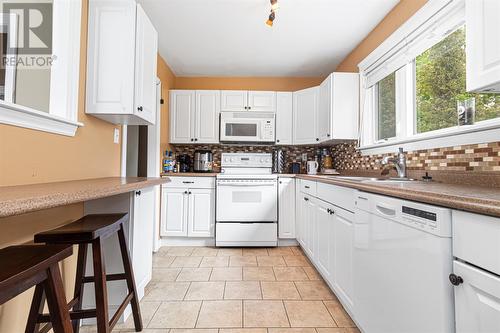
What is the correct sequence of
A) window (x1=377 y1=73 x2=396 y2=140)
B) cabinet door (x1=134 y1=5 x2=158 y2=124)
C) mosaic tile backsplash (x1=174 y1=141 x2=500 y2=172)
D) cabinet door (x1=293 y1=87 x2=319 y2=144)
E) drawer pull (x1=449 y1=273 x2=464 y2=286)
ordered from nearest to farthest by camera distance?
drawer pull (x1=449 y1=273 x2=464 y2=286) < mosaic tile backsplash (x1=174 y1=141 x2=500 y2=172) < cabinet door (x1=134 y1=5 x2=158 y2=124) < window (x1=377 y1=73 x2=396 y2=140) < cabinet door (x1=293 y1=87 x2=319 y2=144)

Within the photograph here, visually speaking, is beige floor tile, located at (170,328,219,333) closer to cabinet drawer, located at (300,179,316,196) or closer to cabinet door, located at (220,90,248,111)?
cabinet drawer, located at (300,179,316,196)

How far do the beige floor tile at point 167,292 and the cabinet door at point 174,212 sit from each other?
38.8 inches

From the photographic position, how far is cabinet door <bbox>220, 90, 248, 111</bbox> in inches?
137

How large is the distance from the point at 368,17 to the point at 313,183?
5.42 ft

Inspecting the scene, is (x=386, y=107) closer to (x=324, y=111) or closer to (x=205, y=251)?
(x=324, y=111)

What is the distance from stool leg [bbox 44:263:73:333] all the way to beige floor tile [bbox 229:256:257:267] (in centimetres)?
183

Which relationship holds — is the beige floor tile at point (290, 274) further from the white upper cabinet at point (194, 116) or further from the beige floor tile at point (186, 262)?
the white upper cabinet at point (194, 116)

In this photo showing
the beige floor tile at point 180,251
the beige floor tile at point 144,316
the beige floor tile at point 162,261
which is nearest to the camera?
the beige floor tile at point 144,316

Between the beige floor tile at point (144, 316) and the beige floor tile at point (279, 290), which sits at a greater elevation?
the beige floor tile at point (279, 290)

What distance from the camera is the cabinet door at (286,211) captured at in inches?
121

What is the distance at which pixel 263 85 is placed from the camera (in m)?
3.77

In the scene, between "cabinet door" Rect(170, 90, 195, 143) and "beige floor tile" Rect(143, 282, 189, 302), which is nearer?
"beige floor tile" Rect(143, 282, 189, 302)

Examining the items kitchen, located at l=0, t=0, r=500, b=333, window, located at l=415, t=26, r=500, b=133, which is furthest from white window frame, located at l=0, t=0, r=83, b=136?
window, located at l=415, t=26, r=500, b=133

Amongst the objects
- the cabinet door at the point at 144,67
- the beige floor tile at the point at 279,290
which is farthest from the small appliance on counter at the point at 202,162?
the beige floor tile at the point at 279,290
